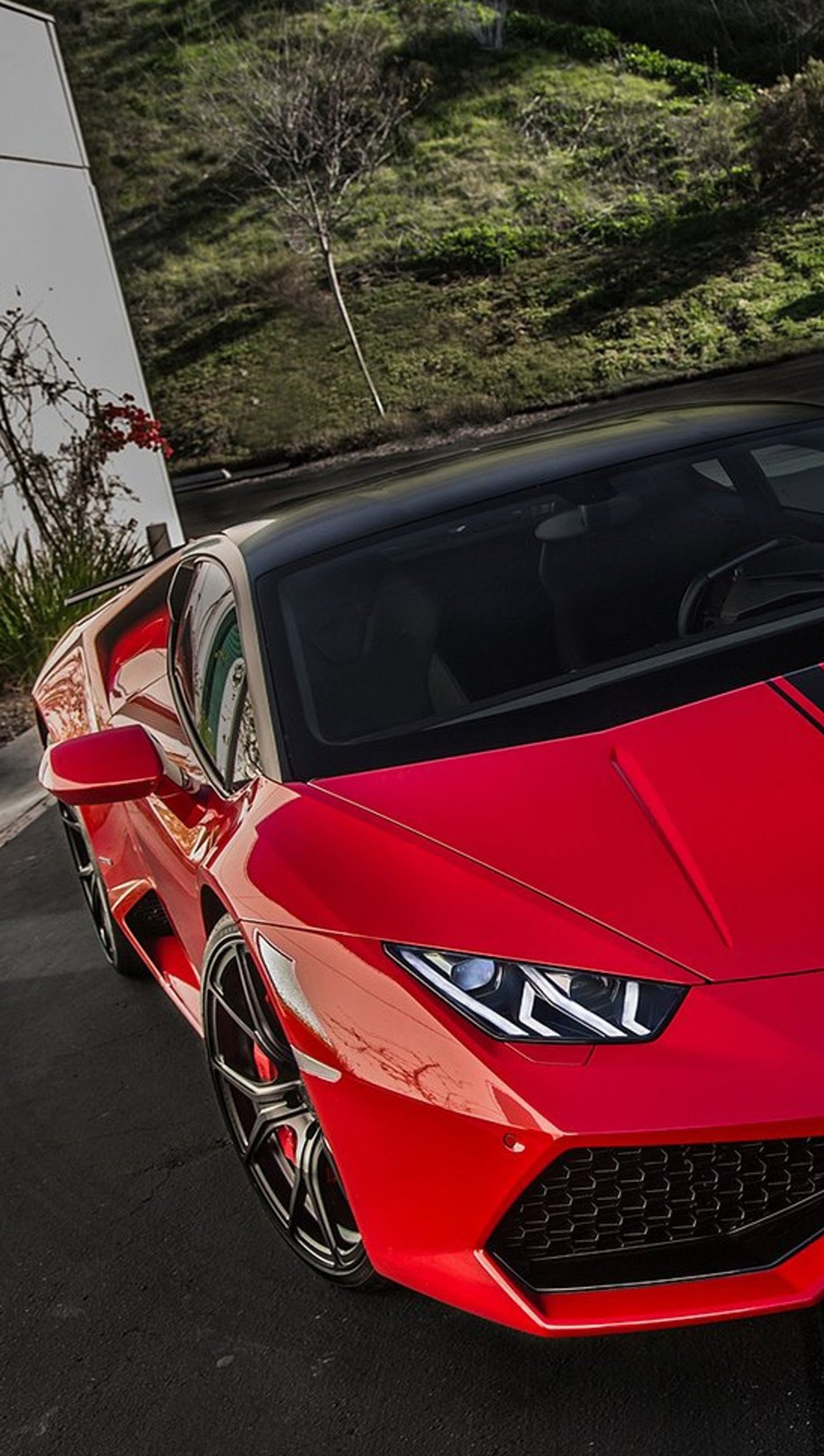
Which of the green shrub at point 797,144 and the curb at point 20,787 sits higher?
the green shrub at point 797,144

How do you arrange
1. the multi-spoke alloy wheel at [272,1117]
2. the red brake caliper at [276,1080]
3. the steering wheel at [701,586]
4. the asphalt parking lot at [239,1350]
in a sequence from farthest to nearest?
1. the steering wheel at [701,586]
2. the red brake caliper at [276,1080]
3. the multi-spoke alloy wheel at [272,1117]
4. the asphalt parking lot at [239,1350]

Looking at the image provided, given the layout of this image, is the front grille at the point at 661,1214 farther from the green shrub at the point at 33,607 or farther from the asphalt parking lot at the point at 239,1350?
the green shrub at the point at 33,607

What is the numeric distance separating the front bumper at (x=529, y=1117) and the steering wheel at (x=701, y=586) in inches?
45.2

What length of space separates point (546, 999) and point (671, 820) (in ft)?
1.30

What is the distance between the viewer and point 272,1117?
9.09 feet

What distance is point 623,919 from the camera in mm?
2250

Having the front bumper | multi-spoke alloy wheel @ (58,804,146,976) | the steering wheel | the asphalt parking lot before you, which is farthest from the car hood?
multi-spoke alloy wheel @ (58,804,146,976)

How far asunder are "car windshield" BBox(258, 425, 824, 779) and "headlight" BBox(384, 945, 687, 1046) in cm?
63

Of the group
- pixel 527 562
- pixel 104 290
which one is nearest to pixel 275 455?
pixel 104 290

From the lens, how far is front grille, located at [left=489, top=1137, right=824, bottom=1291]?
210 cm

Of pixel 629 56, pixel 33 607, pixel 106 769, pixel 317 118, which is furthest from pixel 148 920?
pixel 629 56

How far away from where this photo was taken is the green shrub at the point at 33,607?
9.15 meters

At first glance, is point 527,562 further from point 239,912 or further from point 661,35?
point 661,35

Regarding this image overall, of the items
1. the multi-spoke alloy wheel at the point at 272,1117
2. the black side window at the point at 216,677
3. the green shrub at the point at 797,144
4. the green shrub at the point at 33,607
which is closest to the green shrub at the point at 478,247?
the green shrub at the point at 797,144
